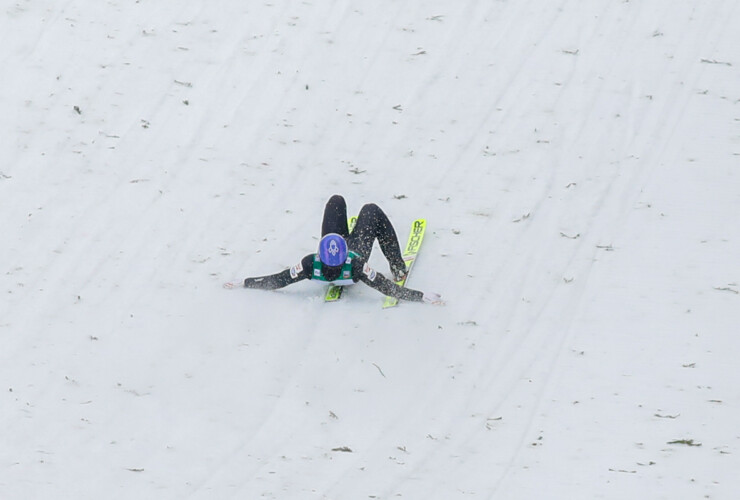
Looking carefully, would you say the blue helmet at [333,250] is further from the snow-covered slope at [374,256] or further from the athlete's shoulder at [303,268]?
the snow-covered slope at [374,256]

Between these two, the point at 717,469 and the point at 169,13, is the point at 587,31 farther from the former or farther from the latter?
the point at 717,469

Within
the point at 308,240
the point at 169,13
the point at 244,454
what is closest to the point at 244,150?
→ the point at 308,240

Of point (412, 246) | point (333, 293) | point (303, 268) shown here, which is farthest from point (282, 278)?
point (412, 246)

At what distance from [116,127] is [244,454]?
5.12m

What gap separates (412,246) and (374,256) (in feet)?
1.31

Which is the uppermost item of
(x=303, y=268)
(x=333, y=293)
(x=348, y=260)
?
(x=348, y=260)

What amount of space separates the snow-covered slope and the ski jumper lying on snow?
0.17 metres

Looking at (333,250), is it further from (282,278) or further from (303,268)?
(282,278)

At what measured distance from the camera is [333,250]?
7836mm

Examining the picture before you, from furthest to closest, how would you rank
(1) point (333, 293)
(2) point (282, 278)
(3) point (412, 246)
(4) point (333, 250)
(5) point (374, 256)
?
(5) point (374, 256) → (3) point (412, 246) → (1) point (333, 293) → (2) point (282, 278) → (4) point (333, 250)

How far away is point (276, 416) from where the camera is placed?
6.94 meters

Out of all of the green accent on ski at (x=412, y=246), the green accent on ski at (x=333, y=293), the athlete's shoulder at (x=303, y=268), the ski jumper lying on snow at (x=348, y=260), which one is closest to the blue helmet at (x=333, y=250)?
the ski jumper lying on snow at (x=348, y=260)

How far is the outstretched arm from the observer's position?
7.98 m

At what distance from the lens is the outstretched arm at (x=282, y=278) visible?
7.98 metres
